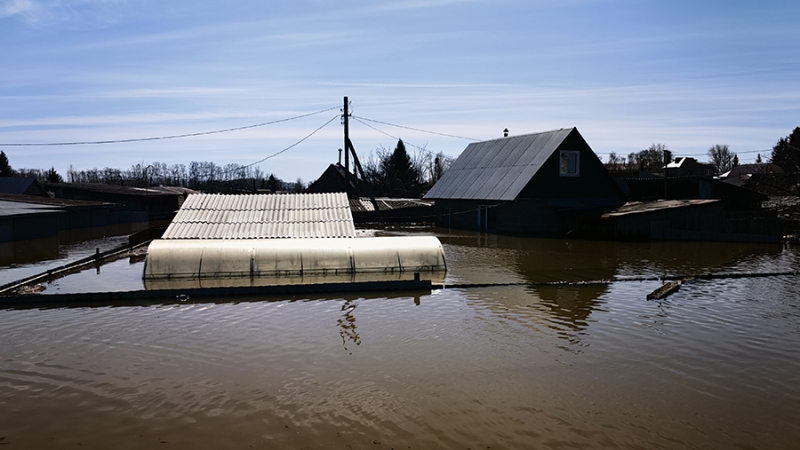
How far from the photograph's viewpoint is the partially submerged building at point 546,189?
38.2 meters

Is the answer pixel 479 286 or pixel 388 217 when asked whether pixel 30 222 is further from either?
pixel 479 286

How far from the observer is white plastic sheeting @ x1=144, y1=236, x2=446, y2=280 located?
2119 centimetres

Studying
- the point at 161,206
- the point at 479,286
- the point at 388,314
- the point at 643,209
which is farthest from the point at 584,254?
the point at 161,206

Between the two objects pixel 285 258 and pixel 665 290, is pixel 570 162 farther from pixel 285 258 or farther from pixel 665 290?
pixel 285 258

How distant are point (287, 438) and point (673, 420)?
595 cm

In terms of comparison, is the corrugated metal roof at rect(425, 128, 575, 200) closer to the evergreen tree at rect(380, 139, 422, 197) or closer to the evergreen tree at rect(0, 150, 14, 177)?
the evergreen tree at rect(380, 139, 422, 197)

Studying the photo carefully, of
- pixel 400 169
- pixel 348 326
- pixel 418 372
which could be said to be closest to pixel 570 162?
pixel 348 326

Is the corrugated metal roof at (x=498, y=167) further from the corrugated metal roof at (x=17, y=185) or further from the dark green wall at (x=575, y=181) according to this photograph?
the corrugated metal roof at (x=17, y=185)

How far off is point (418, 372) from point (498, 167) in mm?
33427

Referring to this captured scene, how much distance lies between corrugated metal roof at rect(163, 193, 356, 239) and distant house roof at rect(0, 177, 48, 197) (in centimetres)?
3923

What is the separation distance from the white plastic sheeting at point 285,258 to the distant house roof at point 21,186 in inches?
1769

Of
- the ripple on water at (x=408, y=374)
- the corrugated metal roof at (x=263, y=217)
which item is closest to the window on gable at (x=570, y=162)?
the corrugated metal roof at (x=263, y=217)

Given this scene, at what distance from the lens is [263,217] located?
89.3 ft

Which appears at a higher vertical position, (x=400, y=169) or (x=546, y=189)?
(x=400, y=169)
